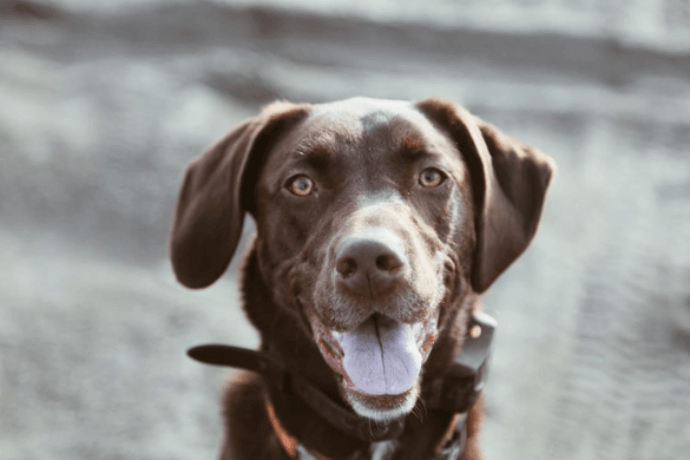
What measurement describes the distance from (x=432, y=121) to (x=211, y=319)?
9.06 feet

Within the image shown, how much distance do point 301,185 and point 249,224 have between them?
2.98m

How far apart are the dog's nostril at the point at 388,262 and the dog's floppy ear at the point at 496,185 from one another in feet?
1.82

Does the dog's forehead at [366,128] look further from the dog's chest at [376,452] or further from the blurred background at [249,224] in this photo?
the blurred background at [249,224]

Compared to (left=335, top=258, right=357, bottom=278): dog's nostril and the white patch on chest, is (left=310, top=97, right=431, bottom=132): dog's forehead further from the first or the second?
the white patch on chest

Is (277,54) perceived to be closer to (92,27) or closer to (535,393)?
(92,27)

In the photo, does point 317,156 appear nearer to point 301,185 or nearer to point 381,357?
point 301,185

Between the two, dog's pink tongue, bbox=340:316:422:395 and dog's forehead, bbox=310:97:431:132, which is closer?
dog's pink tongue, bbox=340:316:422:395

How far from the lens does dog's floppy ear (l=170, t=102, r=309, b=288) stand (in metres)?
2.75

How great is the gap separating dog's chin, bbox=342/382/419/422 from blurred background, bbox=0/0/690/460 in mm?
2052

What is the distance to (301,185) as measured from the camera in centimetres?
267

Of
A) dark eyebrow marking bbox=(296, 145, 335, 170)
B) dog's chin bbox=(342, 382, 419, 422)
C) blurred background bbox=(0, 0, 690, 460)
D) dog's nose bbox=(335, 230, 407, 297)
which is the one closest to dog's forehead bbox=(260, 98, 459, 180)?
dark eyebrow marking bbox=(296, 145, 335, 170)

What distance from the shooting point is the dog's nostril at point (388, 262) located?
2229 millimetres

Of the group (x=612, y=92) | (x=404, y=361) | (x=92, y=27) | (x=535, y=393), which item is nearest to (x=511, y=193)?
(x=404, y=361)

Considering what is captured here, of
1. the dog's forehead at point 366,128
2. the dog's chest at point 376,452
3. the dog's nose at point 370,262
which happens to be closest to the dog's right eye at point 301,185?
the dog's forehead at point 366,128
